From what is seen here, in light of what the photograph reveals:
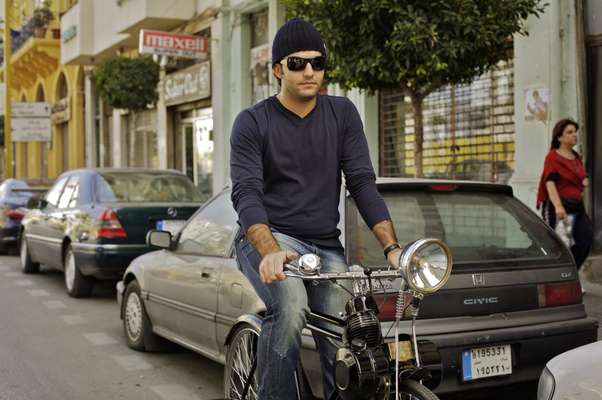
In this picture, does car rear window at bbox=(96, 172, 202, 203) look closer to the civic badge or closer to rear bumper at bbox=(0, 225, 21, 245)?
rear bumper at bbox=(0, 225, 21, 245)

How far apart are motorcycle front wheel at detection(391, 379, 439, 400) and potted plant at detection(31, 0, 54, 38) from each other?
104 ft

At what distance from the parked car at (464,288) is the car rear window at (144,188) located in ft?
13.9

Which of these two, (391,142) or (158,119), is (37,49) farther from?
(391,142)

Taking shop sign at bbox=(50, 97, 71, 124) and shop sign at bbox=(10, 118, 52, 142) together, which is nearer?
shop sign at bbox=(10, 118, 52, 142)

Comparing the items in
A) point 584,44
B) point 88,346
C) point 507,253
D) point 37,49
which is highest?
Result: point 37,49

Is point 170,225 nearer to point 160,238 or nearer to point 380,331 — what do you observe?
point 160,238

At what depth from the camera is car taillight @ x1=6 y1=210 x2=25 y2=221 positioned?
50.1 feet

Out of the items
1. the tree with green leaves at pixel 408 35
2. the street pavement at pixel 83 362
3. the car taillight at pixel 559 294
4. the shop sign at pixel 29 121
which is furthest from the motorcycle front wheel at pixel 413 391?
the shop sign at pixel 29 121

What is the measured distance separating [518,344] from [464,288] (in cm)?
40

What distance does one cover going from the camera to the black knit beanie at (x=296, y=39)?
321 centimetres

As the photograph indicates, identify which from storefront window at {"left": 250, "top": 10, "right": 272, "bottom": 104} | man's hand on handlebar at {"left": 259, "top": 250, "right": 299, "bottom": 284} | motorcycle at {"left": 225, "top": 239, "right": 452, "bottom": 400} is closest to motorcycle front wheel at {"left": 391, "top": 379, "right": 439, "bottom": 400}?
motorcycle at {"left": 225, "top": 239, "right": 452, "bottom": 400}

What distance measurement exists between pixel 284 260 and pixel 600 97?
8579 mm

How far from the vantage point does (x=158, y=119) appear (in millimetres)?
23781

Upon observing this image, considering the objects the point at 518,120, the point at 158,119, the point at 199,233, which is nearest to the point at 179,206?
the point at 199,233
